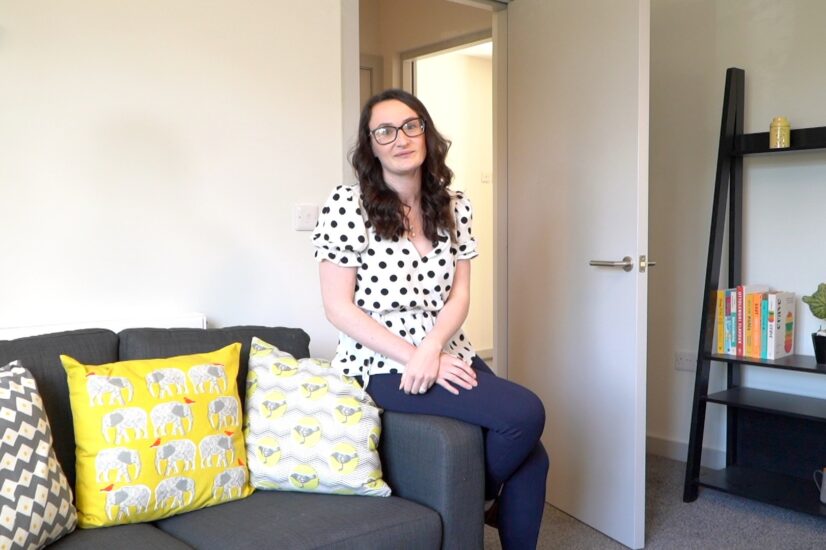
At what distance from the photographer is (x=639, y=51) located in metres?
2.62

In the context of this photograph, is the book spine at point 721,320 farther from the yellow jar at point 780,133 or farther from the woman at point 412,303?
the woman at point 412,303

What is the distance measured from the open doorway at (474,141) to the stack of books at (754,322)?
2.75m

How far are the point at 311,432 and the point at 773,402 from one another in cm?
202

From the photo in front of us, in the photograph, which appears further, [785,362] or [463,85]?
[463,85]

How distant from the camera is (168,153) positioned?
7.86 ft

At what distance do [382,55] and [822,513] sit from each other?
10.9ft

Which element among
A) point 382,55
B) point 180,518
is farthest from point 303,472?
point 382,55

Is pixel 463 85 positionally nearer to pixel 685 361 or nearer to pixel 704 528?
pixel 685 361

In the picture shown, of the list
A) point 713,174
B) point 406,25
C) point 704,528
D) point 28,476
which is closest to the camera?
point 28,476

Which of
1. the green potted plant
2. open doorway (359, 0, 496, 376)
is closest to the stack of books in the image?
the green potted plant

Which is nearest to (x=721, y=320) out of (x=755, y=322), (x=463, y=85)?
(x=755, y=322)

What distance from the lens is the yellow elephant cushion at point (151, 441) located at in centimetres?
169

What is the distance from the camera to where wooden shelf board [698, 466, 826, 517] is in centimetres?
286

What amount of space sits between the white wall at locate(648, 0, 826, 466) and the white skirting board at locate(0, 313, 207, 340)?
7.21 ft
